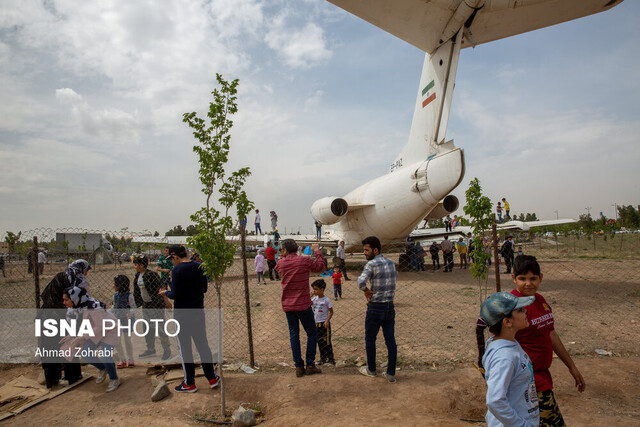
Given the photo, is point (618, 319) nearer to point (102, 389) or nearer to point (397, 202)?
point (397, 202)

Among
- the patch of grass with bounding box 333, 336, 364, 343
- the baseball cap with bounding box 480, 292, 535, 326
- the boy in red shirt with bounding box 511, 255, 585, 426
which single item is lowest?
the patch of grass with bounding box 333, 336, 364, 343

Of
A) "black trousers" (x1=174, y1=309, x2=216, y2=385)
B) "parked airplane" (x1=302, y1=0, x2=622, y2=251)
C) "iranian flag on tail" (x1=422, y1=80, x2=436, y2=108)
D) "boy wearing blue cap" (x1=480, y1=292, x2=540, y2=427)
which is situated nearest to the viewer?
"boy wearing blue cap" (x1=480, y1=292, x2=540, y2=427)

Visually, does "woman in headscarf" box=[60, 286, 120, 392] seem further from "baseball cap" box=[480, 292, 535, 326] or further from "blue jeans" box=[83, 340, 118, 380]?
"baseball cap" box=[480, 292, 535, 326]

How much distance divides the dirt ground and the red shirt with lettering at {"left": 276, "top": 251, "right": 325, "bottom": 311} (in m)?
1.04

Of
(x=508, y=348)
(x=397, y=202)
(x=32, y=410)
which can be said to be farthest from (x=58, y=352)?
(x=397, y=202)

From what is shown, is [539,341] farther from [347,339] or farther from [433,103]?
[433,103]

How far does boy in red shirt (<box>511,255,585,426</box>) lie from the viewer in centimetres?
256

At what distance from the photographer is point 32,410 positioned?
14.8ft

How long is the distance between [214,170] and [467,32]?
950 cm

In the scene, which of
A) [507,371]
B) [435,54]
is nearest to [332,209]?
[435,54]

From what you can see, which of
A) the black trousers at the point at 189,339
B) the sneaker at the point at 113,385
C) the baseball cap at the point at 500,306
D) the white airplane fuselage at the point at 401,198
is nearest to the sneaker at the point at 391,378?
the black trousers at the point at 189,339

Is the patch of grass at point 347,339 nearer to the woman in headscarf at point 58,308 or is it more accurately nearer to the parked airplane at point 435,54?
Answer: the woman in headscarf at point 58,308

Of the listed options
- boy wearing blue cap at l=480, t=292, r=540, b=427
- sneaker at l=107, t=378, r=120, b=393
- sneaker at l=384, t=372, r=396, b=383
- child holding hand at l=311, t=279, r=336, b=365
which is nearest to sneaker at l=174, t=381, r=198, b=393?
sneaker at l=107, t=378, r=120, b=393

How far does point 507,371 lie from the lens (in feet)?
6.65
